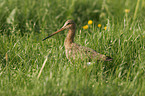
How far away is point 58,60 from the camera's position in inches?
155

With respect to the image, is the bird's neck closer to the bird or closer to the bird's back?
the bird

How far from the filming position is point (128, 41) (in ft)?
13.8

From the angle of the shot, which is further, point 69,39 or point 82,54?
point 69,39

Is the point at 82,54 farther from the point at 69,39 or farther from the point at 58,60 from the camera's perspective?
the point at 69,39

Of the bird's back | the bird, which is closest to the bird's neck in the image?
the bird

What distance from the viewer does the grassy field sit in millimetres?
3186

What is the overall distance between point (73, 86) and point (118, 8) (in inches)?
171

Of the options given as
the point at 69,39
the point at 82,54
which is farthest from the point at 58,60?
the point at 69,39

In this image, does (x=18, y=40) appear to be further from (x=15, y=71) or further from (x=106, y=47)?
(x=106, y=47)

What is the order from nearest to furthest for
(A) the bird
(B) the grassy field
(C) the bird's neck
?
(B) the grassy field → (A) the bird → (C) the bird's neck

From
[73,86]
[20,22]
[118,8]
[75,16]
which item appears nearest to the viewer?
[73,86]

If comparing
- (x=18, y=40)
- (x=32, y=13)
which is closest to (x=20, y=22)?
(x=32, y=13)

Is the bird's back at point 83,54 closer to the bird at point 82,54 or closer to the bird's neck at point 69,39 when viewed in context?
the bird at point 82,54

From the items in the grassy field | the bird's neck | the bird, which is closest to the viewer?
Answer: the grassy field
